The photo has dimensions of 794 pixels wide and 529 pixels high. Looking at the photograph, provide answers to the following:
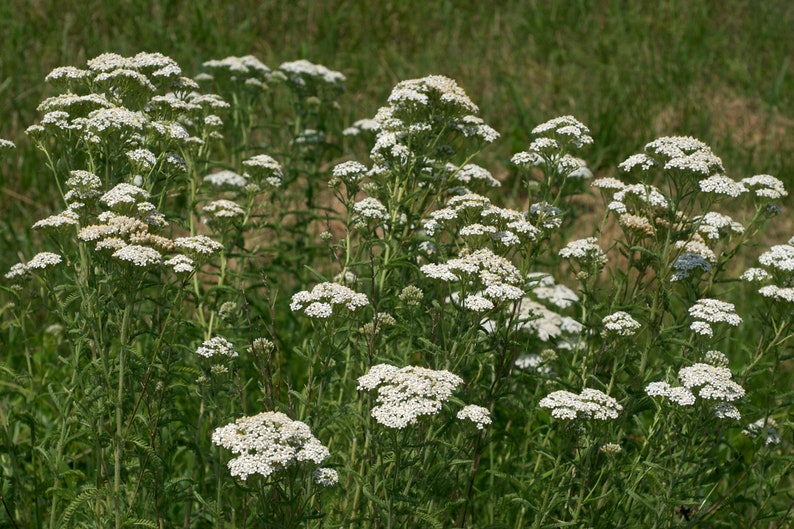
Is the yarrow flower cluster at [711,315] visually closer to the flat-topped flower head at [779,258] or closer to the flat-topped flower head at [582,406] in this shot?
the flat-topped flower head at [779,258]

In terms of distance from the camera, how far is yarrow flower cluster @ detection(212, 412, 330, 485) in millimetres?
2893

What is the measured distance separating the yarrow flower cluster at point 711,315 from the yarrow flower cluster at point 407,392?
1188 mm

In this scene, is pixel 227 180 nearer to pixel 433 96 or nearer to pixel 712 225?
pixel 433 96

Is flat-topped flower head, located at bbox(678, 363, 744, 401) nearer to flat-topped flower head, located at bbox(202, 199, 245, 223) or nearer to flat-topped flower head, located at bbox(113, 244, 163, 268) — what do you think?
flat-topped flower head, located at bbox(113, 244, 163, 268)

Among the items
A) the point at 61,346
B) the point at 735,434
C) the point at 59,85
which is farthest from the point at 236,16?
the point at 735,434

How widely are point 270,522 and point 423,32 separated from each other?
399 inches

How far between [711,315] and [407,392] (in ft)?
5.18

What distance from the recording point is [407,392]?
3193 mm

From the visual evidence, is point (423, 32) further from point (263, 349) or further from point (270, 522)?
point (270, 522)

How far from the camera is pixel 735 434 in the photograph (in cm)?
601

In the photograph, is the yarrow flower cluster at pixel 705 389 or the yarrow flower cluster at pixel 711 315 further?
the yarrow flower cluster at pixel 711 315

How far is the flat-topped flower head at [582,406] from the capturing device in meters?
3.56

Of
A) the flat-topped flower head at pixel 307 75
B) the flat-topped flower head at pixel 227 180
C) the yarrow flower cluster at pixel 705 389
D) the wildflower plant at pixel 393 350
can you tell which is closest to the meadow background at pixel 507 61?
the flat-topped flower head at pixel 307 75

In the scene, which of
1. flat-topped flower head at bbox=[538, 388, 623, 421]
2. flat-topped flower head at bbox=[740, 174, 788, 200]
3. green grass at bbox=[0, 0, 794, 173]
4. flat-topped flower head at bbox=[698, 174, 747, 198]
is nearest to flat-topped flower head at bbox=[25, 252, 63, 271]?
flat-topped flower head at bbox=[538, 388, 623, 421]
